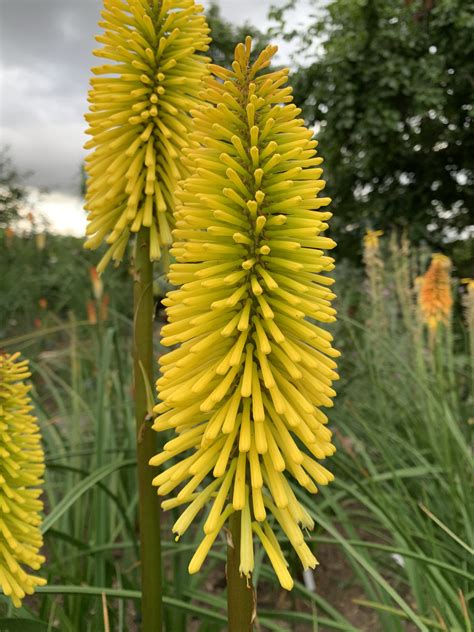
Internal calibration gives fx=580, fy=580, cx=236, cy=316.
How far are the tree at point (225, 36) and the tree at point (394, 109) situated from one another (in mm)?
1508

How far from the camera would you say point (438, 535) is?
2.58m

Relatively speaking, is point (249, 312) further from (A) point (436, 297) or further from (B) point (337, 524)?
(B) point (337, 524)

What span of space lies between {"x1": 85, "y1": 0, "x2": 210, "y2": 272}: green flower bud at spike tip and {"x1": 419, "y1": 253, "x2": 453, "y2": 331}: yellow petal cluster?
2.09 m

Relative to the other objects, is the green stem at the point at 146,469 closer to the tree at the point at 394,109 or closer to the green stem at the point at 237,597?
the green stem at the point at 237,597

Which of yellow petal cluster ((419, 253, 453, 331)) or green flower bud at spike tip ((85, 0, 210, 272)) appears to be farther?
yellow petal cluster ((419, 253, 453, 331))

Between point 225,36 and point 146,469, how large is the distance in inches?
542

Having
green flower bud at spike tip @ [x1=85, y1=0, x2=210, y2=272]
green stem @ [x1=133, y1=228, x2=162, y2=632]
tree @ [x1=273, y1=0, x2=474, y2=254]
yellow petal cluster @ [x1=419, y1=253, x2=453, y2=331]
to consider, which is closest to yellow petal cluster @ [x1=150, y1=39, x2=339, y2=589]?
green stem @ [x1=133, y1=228, x2=162, y2=632]

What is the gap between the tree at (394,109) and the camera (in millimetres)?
9359

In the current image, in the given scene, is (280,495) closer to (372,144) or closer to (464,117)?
(372,144)

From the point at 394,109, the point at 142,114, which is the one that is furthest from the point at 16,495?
the point at 394,109

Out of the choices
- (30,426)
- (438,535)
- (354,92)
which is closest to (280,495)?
(30,426)

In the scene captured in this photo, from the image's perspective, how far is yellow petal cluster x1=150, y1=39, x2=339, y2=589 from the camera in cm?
106

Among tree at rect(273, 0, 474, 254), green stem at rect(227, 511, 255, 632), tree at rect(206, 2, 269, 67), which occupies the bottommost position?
green stem at rect(227, 511, 255, 632)

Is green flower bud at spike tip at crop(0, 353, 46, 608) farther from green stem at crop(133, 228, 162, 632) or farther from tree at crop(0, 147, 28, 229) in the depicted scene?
tree at crop(0, 147, 28, 229)
